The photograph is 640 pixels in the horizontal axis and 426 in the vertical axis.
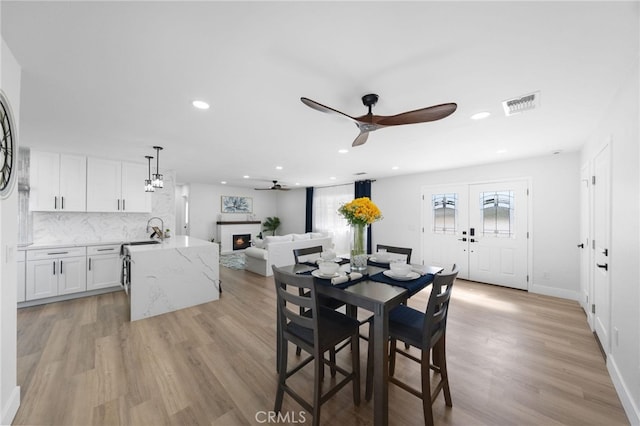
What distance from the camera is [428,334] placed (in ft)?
5.08

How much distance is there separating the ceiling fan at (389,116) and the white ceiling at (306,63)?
0.22 metres

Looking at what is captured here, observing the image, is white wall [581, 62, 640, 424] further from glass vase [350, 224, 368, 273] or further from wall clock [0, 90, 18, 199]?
wall clock [0, 90, 18, 199]

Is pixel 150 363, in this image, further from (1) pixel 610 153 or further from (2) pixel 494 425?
(1) pixel 610 153

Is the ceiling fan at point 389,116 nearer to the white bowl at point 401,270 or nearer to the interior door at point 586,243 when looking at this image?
the white bowl at point 401,270

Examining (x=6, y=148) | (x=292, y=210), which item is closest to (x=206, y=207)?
(x=292, y=210)

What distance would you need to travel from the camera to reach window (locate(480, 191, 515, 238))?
452 centimetres

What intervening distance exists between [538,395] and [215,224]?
8548 millimetres

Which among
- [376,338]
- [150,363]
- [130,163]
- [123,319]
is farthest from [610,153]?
[130,163]

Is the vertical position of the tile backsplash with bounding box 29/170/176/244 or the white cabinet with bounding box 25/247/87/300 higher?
the tile backsplash with bounding box 29/170/176/244

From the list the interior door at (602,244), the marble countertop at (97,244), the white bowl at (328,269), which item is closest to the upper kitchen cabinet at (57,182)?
the marble countertop at (97,244)

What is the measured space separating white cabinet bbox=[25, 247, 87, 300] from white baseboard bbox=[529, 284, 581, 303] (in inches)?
303

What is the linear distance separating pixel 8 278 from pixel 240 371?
1751 millimetres

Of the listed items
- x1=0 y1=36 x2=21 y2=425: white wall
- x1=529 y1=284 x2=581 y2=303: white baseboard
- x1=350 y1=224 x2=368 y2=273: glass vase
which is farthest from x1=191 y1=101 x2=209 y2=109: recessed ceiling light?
x1=529 y1=284 x2=581 y2=303: white baseboard

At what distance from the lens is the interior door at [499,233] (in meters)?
4.37
